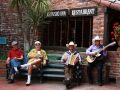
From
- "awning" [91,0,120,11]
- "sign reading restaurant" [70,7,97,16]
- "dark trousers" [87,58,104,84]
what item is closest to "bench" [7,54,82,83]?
"dark trousers" [87,58,104,84]

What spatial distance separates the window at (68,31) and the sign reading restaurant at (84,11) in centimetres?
23

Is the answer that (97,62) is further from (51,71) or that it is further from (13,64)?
(13,64)

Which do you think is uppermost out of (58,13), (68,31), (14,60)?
(58,13)

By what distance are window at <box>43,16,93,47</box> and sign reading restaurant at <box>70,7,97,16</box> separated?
23 cm

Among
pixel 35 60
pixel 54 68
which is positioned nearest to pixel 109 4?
pixel 54 68

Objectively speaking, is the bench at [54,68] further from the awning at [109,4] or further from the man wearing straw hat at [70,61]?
the awning at [109,4]

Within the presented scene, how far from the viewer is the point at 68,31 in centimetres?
1329

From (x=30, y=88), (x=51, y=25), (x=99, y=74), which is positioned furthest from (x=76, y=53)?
(x=51, y=25)

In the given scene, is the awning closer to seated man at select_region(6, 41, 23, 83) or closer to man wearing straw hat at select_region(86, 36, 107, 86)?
man wearing straw hat at select_region(86, 36, 107, 86)

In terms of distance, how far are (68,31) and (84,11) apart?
1159 mm

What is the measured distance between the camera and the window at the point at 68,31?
1273cm

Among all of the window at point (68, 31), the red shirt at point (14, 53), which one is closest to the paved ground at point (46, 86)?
the red shirt at point (14, 53)

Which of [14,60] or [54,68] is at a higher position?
[14,60]

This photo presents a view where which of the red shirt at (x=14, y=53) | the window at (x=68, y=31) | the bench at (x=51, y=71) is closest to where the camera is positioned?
the bench at (x=51, y=71)
